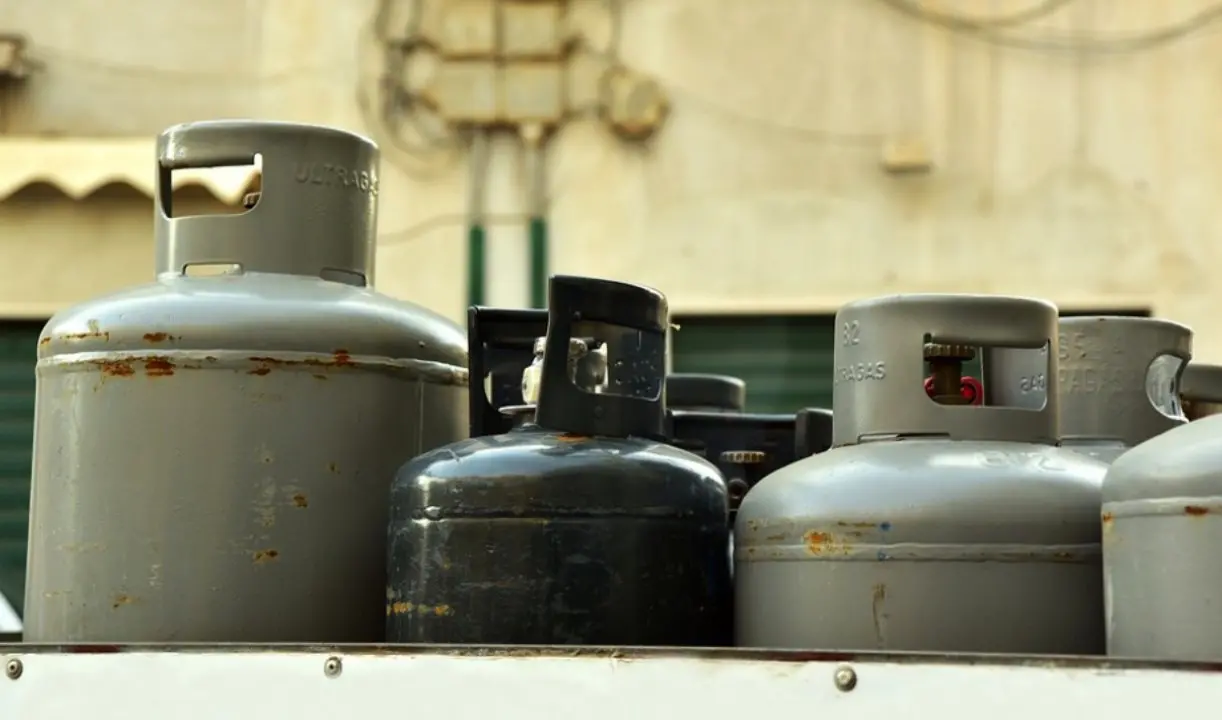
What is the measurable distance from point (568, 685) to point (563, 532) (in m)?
0.19

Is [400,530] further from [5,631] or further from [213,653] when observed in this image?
[5,631]

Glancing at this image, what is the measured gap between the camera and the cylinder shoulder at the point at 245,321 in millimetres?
1824

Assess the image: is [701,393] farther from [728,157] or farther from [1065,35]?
[1065,35]

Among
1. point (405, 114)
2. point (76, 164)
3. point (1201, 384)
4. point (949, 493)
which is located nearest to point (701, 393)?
point (1201, 384)

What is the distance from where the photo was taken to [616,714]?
1450 millimetres

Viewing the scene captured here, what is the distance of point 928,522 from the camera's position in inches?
60.6

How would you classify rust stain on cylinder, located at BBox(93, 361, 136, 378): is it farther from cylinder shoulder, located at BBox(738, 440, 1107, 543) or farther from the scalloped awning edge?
the scalloped awning edge

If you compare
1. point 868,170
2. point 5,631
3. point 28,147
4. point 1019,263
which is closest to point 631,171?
point 868,170

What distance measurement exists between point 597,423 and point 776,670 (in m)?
0.41

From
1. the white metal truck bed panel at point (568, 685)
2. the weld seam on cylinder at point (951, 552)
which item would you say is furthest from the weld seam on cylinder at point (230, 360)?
the weld seam on cylinder at point (951, 552)

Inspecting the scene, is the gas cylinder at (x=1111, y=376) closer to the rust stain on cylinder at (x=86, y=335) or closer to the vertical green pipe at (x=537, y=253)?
the rust stain on cylinder at (x=86, y=335)

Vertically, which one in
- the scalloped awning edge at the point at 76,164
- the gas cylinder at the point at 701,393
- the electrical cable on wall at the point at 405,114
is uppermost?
the electrical cable on wall at the point at 405,114

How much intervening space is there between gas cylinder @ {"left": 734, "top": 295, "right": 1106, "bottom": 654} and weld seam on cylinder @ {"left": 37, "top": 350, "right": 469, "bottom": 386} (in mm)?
445

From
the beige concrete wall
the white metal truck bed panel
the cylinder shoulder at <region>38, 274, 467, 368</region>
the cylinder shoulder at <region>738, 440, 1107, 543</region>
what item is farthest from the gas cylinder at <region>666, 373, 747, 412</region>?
the beige concrete wall
